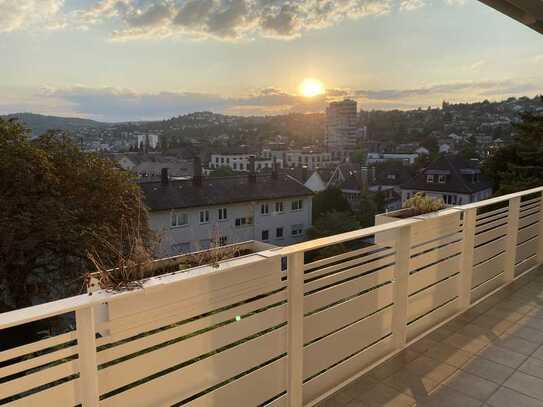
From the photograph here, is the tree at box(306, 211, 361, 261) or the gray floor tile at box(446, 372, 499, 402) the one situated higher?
the gray floor tile at box(446, 372, 499, 402)

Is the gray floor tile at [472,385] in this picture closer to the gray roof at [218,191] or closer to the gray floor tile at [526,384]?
the gray floor tile at [526,384]

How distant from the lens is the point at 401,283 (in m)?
2.75

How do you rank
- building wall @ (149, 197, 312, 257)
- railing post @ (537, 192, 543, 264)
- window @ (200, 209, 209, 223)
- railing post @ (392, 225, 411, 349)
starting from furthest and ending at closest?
window @ (200, 209, 209, 223)
building wall @ (149, 197, 312, 257)
railing post @ (537, 192, 543, 264)
railing post @ (392, 225, 411, 349)

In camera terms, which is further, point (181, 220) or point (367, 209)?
point (367, 209)

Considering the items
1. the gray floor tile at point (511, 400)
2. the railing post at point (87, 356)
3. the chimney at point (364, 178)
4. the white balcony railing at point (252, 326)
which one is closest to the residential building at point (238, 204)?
the chimney at point (364, 178)

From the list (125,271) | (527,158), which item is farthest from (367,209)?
(125,271)

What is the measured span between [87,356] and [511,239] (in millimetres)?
3981

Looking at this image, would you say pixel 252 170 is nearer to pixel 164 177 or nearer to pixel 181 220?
pixel 164 177

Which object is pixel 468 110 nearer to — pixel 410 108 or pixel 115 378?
pixel 410 108

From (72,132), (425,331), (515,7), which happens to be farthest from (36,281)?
(515,7)

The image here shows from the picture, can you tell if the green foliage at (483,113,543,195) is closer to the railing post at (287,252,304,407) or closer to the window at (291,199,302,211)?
the window at (291,199,302,211)

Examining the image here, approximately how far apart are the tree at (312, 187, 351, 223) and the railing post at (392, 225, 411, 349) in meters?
31.2

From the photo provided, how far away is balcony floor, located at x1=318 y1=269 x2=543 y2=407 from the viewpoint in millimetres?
2346

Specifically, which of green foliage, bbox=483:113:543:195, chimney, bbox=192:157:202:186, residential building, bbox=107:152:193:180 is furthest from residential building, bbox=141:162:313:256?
green foliage, bbox=483:113:543:195
